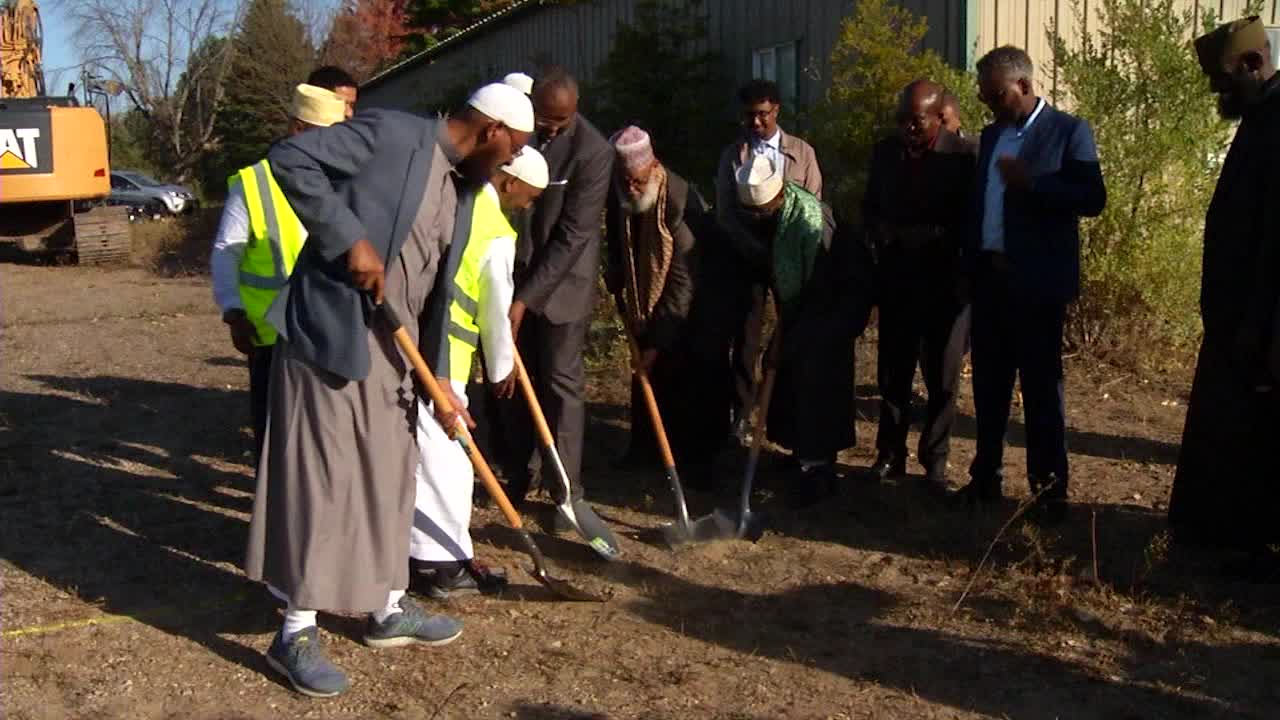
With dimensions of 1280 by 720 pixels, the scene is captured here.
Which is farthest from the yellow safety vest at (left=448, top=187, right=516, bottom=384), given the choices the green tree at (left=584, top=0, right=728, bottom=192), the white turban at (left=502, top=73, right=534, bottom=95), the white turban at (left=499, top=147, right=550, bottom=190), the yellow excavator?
the yellow excavator

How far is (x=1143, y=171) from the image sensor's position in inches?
324

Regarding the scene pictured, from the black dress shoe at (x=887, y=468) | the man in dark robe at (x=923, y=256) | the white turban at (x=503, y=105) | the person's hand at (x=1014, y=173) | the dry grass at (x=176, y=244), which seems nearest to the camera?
the white turban at (x=503, y=105)

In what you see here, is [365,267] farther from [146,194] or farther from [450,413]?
[146,194]

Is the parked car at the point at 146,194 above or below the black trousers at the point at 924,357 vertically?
above

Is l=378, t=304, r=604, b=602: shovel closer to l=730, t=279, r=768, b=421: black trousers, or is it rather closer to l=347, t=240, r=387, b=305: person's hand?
l=347, t=240, r=387, b=305: person's hand

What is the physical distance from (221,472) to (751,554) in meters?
Answer: 2.97

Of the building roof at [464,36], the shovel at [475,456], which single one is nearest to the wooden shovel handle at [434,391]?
the shovel at [475,456]

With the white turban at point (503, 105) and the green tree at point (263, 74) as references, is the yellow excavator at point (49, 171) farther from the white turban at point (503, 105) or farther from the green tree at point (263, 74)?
the white turban at point (503, 105)

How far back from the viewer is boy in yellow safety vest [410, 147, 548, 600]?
4457 millimetres

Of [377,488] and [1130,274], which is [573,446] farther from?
[1130,274]

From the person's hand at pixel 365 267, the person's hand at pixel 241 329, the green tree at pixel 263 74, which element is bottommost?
the person's hand at pixel 241 329

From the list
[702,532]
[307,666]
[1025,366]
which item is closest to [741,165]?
[1025,366]

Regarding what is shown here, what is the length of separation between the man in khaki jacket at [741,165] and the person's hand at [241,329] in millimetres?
2201

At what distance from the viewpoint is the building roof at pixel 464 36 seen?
20.6m
